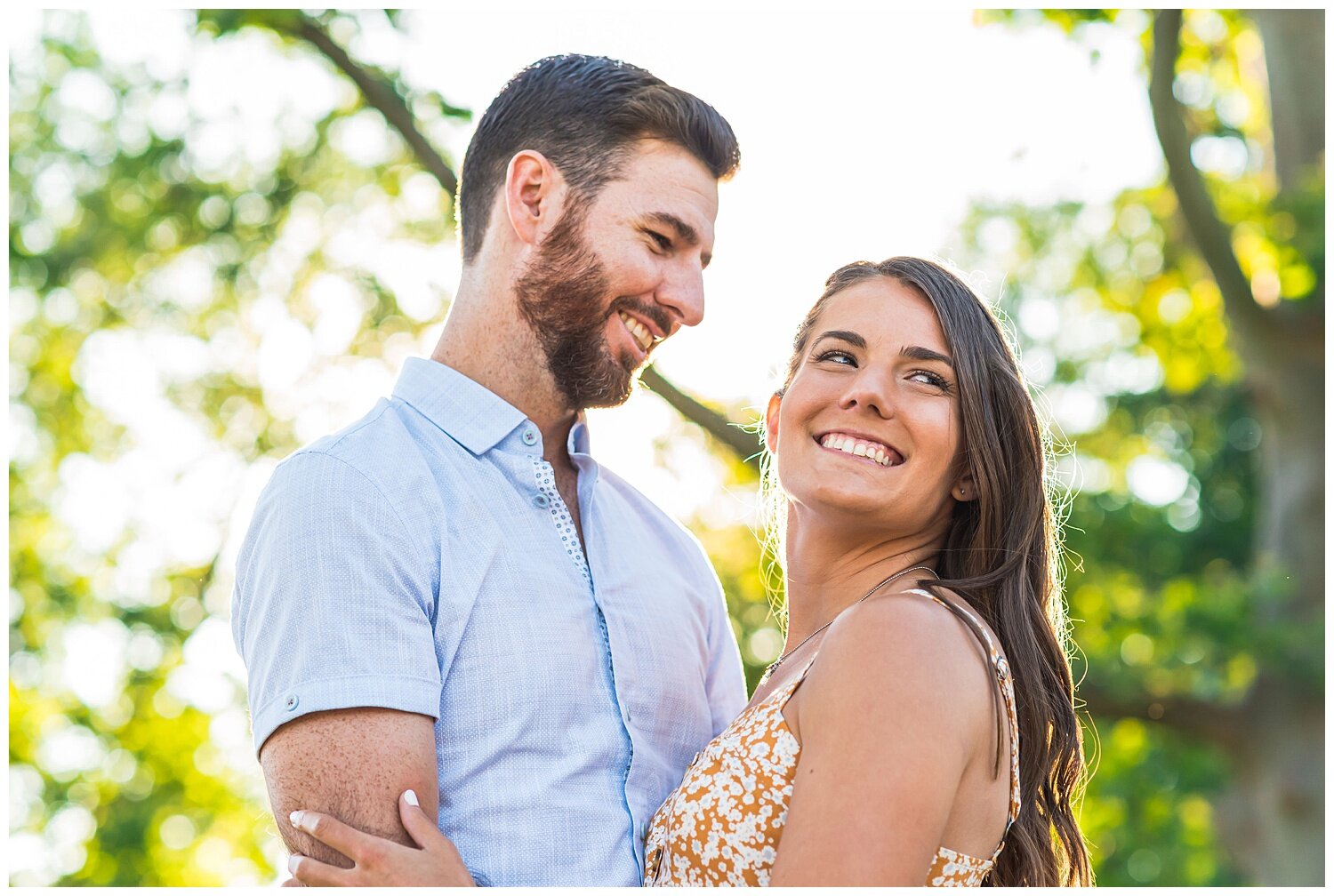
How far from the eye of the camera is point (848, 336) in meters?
2.95

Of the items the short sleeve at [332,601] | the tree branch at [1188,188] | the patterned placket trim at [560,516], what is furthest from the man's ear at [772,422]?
the tree branch at [1188,188]

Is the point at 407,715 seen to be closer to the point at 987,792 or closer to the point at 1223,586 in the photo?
the point at 987,792

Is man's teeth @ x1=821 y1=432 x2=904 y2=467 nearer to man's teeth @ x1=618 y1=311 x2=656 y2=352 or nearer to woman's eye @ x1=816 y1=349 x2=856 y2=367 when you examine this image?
woman's eye @ x1=816 y1=349 x2=856 y2=367

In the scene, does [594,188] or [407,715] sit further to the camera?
[594,188]

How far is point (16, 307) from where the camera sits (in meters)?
15.0

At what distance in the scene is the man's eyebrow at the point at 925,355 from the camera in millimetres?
2867

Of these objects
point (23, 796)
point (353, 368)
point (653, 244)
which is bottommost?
point (23, 796)

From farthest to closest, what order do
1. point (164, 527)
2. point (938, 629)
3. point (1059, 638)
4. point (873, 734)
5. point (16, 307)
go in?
point (16, 307) < point (164, 527) < point (1059, 638) < point (938, 629) < point (873, 734)

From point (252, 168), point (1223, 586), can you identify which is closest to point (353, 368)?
point (252, 168)

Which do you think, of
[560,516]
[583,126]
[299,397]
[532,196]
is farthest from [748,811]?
[299,397]

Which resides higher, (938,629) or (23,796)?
(938,629)

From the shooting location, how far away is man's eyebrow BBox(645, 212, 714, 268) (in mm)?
3193

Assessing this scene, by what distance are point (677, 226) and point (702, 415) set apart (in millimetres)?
3943

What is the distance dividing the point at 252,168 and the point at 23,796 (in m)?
11.1
